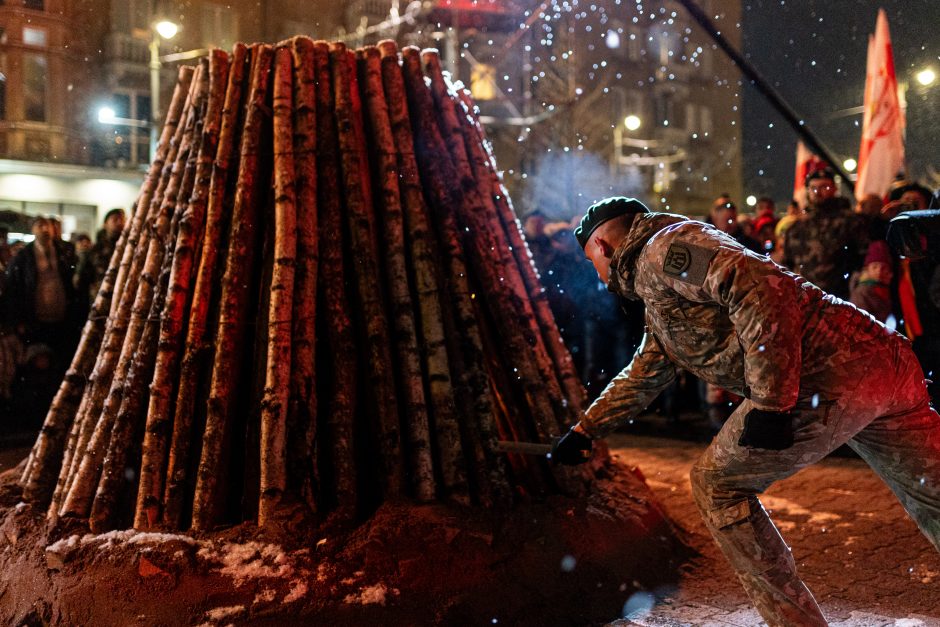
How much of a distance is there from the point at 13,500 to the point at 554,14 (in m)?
32.7

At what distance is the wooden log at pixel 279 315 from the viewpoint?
11.6ft

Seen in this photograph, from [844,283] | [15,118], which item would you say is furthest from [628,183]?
[844,283]

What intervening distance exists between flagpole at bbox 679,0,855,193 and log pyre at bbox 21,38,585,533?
1.89m

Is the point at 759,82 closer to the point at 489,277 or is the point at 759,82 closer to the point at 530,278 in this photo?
the point at 530,278

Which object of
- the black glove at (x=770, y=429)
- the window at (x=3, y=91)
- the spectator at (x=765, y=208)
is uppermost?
the window at (x=3, y=91)

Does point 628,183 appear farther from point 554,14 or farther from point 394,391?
point 394,391

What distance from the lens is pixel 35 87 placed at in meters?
22.6

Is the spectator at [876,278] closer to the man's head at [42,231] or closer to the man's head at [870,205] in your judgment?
the man's head at [870,205]

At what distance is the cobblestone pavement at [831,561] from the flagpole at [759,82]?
10.5 ft

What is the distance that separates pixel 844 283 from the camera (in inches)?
260

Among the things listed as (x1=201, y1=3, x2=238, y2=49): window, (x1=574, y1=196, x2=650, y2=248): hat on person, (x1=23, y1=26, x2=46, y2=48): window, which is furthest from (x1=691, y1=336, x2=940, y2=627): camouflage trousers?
(x1=201, y1=3, x2=238, y2=49): window

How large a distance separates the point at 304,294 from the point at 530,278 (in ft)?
4.99

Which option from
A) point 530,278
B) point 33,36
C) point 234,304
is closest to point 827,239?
point 530,278

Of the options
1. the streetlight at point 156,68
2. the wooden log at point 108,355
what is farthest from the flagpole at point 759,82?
the streetlight at point 156,68
